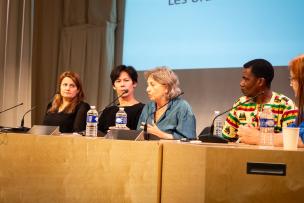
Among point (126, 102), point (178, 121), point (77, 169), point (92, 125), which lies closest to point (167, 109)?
point (178, 121)

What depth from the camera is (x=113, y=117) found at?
11.3 ft

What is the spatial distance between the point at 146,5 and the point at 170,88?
151cm

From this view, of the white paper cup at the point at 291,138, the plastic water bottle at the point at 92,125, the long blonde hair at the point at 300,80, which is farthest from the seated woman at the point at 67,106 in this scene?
the white paper cup at the point at 291,138

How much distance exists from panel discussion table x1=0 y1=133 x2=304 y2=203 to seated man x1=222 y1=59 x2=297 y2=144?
99 centimetres

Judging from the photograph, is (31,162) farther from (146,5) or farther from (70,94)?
(146,5)

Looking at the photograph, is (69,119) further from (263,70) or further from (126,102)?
(263,70)

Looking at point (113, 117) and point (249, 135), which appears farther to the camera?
point (113, 117)

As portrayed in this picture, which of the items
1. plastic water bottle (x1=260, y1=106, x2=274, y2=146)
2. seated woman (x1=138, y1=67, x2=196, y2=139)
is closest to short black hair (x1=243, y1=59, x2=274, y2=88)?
seated woman (x1=138, y1=67, x2=196, y2=139)

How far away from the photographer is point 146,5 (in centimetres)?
432

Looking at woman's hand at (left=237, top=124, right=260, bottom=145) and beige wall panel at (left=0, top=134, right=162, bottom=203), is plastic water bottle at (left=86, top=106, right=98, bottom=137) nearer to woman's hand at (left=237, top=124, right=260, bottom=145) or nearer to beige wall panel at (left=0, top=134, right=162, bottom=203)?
beige wall panel at (left=0, top=134, right=162, bottom=203)

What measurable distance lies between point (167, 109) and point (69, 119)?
79 cm

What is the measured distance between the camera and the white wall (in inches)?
154

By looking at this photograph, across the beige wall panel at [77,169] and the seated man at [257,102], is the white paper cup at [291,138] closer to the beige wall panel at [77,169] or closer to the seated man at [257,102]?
the beige wall panel at [77,169]

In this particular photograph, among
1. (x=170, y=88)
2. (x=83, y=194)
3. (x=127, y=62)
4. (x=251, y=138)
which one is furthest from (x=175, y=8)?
(x=83, y=194)
